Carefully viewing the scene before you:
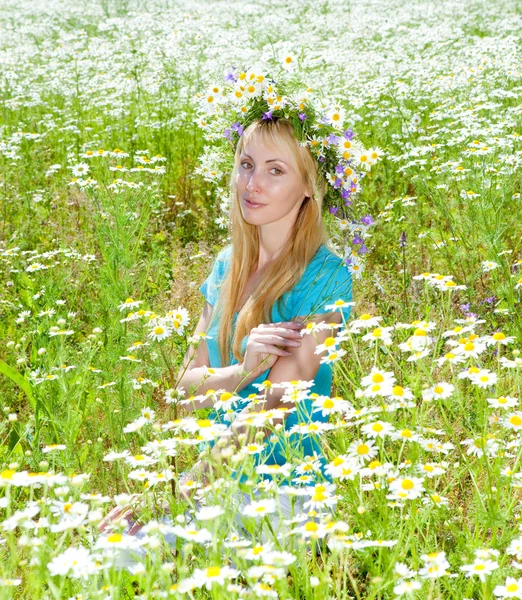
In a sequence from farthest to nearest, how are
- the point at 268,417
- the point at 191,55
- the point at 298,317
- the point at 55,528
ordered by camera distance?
the point at 191,55
the point at 298,317
the point at 268,417
the point at 55,528

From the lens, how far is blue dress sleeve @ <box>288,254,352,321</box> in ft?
8.93

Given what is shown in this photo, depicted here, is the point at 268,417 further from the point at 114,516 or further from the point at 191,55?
the point at 191,55

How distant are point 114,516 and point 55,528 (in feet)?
3.50

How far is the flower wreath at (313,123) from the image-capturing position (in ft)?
9.07

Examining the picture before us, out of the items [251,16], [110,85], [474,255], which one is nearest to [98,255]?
[474,255]

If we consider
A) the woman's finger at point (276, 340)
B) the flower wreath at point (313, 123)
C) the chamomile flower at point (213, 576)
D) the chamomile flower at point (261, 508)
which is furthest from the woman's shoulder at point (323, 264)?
the chamomile flower at point (213, 576)

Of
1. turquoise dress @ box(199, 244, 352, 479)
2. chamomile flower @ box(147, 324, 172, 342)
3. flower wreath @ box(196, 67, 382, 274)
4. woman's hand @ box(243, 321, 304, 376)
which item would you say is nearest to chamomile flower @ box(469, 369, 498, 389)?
woman's hand @ box(243, 321, 304, 376)

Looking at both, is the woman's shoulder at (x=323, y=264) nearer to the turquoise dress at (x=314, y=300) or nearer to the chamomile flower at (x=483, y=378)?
the turquoise dress at (x=314, y=300)

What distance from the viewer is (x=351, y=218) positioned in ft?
9.68

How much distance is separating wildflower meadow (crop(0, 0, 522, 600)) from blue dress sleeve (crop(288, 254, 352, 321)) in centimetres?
10

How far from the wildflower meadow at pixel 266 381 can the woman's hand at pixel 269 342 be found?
0.22m

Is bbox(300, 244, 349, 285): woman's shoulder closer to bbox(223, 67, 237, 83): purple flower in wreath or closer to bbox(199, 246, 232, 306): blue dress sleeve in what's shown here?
bbox(199, 246, 232, 306): blue dress sleeve

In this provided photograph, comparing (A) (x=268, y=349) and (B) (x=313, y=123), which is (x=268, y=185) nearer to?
(B) (x=313, y=123)

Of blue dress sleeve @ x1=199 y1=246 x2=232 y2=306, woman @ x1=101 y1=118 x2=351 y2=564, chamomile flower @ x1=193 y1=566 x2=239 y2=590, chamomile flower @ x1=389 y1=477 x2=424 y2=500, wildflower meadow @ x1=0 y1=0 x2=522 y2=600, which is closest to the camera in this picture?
chamomile flower @ x1=193 y1=566 x2=239 y2=590
